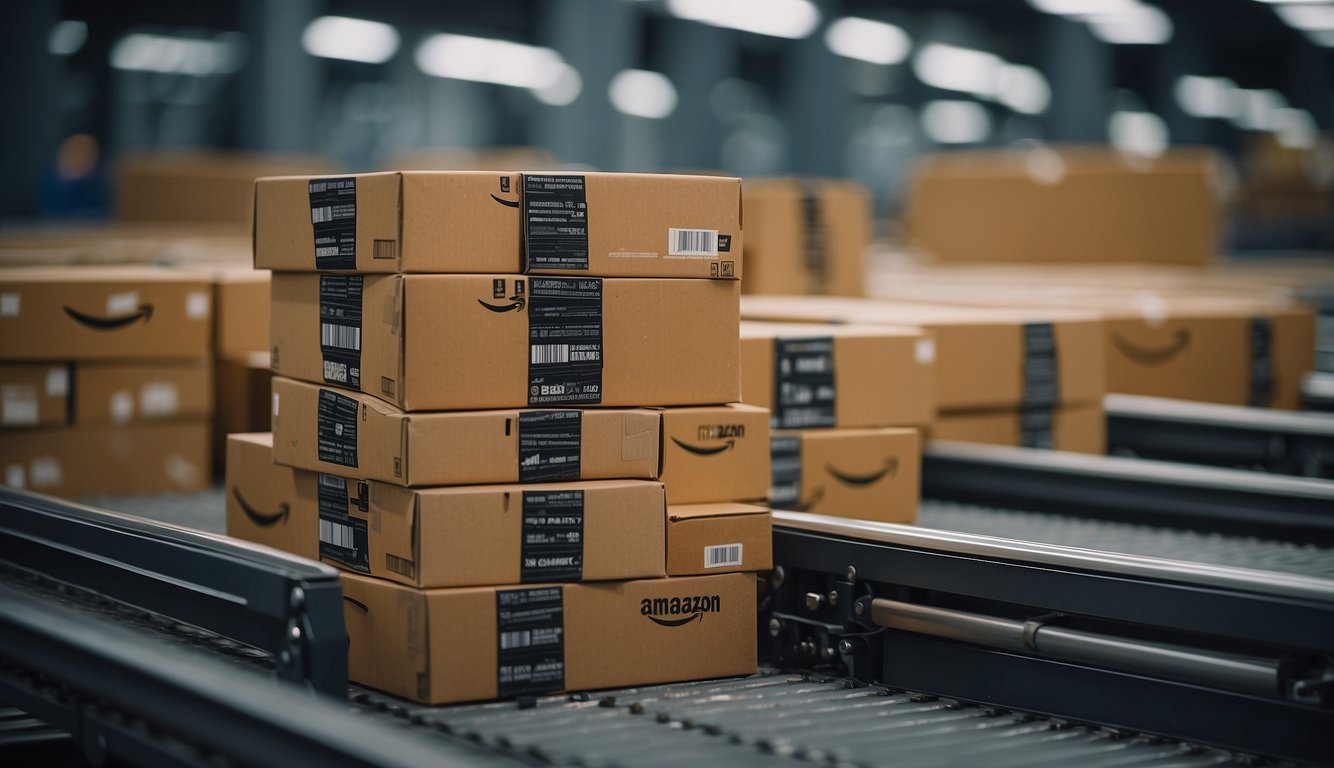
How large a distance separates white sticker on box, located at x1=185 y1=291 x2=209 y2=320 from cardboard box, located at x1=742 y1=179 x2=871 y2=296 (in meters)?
1.77

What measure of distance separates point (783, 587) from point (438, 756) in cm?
121

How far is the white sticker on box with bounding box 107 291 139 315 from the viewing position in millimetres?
3967

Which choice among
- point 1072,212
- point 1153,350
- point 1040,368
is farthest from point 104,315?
point 1072,212

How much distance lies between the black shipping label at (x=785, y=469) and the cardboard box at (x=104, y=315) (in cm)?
176

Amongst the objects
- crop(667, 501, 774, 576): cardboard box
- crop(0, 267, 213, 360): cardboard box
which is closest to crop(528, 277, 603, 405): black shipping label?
crop(667, 501, 774, 576): cardboard box

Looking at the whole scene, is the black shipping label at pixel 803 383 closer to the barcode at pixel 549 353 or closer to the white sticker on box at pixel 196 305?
the barcode at pixel 549 353

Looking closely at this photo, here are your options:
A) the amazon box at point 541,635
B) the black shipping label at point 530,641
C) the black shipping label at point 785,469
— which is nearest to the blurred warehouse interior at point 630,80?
the black shipping label at point 785,469

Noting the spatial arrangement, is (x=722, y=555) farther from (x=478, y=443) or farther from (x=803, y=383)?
(x=803, y=383)

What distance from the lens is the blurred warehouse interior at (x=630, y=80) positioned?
42.2 ft

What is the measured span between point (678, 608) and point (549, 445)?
1.25ft

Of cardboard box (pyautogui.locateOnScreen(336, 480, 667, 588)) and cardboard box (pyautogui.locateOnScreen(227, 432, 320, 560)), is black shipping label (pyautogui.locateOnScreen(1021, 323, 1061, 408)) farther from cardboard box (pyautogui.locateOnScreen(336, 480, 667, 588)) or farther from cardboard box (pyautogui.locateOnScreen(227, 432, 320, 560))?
cardboard box (pyautogui.locateOnScreen(227, 432, 320, 560))

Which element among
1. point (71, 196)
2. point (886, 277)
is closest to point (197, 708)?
point (886, 277)

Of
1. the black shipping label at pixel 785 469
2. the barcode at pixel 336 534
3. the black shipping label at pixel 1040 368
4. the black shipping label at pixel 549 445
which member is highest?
the black shipping label at pixel 1040 368

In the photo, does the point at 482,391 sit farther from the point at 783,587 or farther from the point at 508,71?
the point at 508,71
